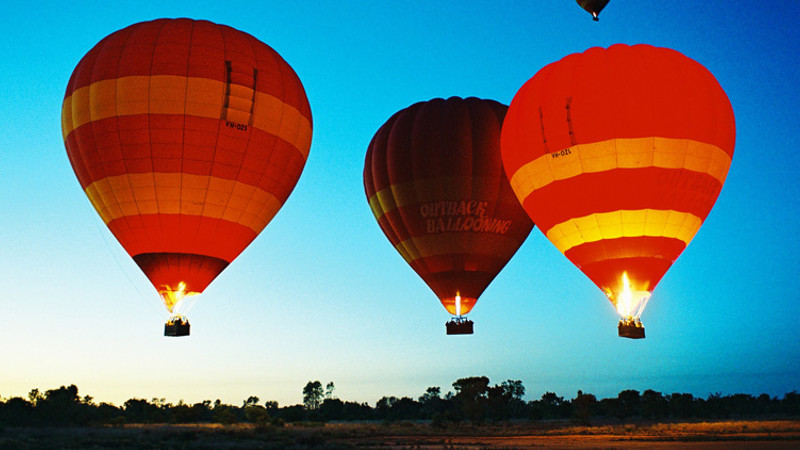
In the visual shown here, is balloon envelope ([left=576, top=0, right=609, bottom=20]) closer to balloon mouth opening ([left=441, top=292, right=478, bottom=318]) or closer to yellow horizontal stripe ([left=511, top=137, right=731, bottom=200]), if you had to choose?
yellow horizontal stripe ([left=511, top=137, right=731, bottom=200])

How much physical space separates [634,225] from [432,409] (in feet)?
194

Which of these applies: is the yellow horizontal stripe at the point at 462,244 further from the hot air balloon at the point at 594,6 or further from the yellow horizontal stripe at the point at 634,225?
the hot air balloon at the point at 594,6

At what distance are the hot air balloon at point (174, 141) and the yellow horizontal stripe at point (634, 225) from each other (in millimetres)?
8726

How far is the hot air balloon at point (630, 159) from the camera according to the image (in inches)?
656

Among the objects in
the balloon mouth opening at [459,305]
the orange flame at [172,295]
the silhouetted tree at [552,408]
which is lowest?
the silhouetted tree at [552,408]

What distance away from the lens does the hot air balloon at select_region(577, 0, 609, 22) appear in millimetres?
20734

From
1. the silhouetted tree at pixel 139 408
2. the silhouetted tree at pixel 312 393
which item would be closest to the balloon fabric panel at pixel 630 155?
the silhouetted tree at pixel 139 408

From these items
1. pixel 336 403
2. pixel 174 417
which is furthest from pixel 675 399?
pixel 174 417

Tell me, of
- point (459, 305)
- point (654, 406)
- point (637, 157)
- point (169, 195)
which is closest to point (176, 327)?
point (169, 195)

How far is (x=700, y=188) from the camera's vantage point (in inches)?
675

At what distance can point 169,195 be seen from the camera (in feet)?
58.0

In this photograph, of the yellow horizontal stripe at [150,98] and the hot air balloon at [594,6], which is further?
the hot air balloon at [594,6]

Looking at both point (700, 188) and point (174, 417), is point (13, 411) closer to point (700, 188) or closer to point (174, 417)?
point (174, 417)

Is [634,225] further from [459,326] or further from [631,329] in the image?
[459,326]
